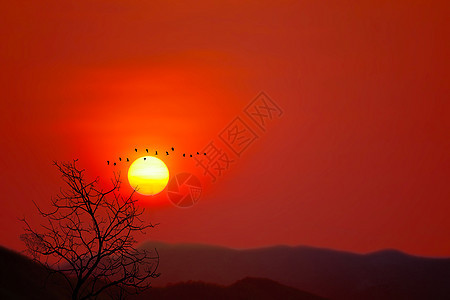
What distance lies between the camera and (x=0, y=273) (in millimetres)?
33375

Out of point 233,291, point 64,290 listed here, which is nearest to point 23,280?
point 64,290

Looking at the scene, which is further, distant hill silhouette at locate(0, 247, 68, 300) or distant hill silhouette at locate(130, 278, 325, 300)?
distant hill silhouette at locate(130, 278, 325, 300)

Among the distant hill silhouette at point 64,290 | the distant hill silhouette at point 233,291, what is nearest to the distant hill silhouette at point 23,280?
the distant hill silhouette at point 64,290

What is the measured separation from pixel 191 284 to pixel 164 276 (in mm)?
29903

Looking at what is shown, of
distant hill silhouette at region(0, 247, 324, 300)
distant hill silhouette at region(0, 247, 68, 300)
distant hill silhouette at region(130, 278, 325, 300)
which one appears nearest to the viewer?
distant hill silhouette at region(0, 247, 68, 300)

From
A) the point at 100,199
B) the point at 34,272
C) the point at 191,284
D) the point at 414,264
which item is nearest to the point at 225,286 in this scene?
the point at 191,284

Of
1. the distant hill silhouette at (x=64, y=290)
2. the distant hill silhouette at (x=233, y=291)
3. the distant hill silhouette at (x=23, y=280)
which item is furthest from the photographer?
the distant hill silhouette at (x=233, y=291)

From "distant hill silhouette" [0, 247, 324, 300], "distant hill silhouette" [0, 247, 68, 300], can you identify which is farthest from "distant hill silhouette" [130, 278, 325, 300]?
"distant hill silhouette" [0, 247, 68, 300]

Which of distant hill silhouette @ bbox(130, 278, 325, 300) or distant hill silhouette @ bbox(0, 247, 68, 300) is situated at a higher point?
distant hill silhouette @ bbox(130, 278, 325, 300)

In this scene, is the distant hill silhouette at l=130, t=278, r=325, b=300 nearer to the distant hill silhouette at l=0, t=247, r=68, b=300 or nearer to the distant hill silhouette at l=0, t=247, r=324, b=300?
the distant hill silhouette at l=0, t=247, r=324, b=300

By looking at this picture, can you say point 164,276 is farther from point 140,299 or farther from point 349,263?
point 140,299

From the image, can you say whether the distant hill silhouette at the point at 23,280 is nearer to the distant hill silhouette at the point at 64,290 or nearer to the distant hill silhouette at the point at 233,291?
the distant hill silhouette at the point at 64,290

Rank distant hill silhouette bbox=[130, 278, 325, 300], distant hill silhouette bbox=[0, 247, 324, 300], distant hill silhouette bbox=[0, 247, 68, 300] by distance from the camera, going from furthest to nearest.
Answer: distant hill silhouette bbox=[130, 278, 325, 300] < distant hill silhouette bbox=[0, 247, 324, 300] < distant hill silhouette bbox=[0, 247, 68, 300]

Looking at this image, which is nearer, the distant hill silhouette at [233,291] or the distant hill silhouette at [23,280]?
the distant hill silhouette at [23,280]
